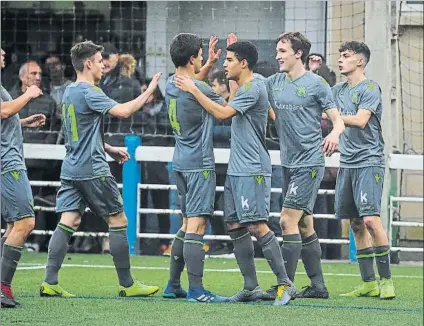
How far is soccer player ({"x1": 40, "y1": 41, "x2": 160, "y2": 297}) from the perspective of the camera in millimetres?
9625

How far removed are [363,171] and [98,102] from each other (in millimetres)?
2314

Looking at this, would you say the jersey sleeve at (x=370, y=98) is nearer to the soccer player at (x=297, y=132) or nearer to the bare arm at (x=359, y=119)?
the bare arm at (x=359, y=119)

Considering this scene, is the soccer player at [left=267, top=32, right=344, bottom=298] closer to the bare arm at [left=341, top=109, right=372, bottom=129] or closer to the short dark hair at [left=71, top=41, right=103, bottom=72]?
the bare arm at [left=341, top=109, right=372, bottom=129]

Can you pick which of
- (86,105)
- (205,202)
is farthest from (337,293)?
(86,105)

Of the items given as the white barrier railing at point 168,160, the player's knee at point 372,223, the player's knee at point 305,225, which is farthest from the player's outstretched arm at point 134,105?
the white barrier railing at point 168,160

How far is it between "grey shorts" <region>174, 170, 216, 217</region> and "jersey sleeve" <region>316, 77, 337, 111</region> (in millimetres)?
1014

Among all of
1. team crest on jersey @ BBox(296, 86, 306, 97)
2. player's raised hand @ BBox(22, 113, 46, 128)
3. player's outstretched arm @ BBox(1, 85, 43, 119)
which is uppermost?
team crest on jersey @ BBox(296, 86, 306, 97)

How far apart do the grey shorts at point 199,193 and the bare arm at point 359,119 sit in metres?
1.18

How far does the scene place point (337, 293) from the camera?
1055 centimetres

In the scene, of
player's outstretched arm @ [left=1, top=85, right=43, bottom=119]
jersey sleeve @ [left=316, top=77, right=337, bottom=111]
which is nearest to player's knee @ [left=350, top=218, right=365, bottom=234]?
jersey sleeve @ [left=316, top=77, right=337, bottom=111]

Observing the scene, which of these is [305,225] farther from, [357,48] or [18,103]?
[18,103]

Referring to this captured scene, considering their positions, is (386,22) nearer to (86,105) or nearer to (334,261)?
(334,261)

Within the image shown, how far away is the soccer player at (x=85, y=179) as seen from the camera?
31.6ft

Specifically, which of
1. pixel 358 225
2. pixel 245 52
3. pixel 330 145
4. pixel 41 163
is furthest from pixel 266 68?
pixel 330 145
